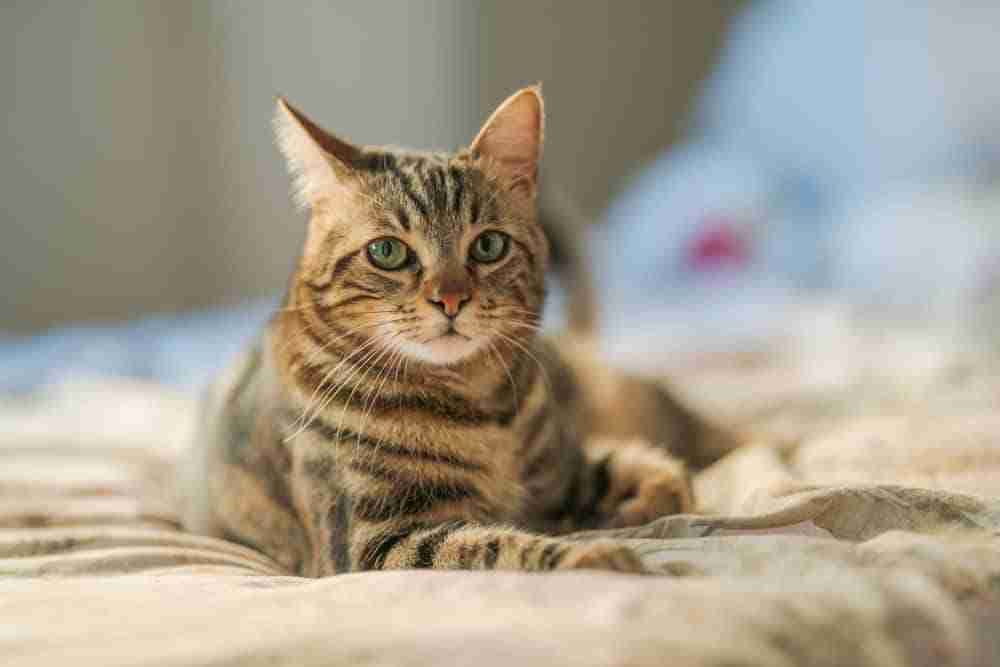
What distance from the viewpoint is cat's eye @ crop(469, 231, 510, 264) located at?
1168mm

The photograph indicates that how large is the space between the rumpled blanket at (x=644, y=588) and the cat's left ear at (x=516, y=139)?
0.51m

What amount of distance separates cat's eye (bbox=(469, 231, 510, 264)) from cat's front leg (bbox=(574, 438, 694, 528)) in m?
0.37

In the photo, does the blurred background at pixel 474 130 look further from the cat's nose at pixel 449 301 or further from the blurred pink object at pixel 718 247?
the cat's nose at pixel 449 301

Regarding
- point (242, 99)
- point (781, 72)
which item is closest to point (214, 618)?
point (781, 72)

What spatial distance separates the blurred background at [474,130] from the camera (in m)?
2.75

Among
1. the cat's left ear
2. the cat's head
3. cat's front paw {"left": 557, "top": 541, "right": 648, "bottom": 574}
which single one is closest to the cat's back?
the cat's head

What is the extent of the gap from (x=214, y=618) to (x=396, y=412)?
0.39 metres

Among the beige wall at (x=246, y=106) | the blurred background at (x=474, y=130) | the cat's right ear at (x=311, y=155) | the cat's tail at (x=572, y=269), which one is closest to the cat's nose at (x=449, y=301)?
the cat's right ear at (x=311, y=155)

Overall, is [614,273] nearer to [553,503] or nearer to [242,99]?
[242,99]

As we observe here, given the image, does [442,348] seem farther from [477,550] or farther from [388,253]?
[477,550]

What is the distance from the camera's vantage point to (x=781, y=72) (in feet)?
10.3

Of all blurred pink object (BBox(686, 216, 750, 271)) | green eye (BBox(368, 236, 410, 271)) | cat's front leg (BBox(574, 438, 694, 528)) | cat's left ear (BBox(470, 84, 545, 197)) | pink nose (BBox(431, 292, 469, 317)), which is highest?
cat's left ear (BBox(470, 84, 545, 197))

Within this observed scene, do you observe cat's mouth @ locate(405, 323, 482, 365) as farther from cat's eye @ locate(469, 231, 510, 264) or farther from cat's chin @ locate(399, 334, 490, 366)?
cat's eye @ locate(469, 231, 510, 264)

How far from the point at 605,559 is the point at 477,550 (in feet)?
0.54
